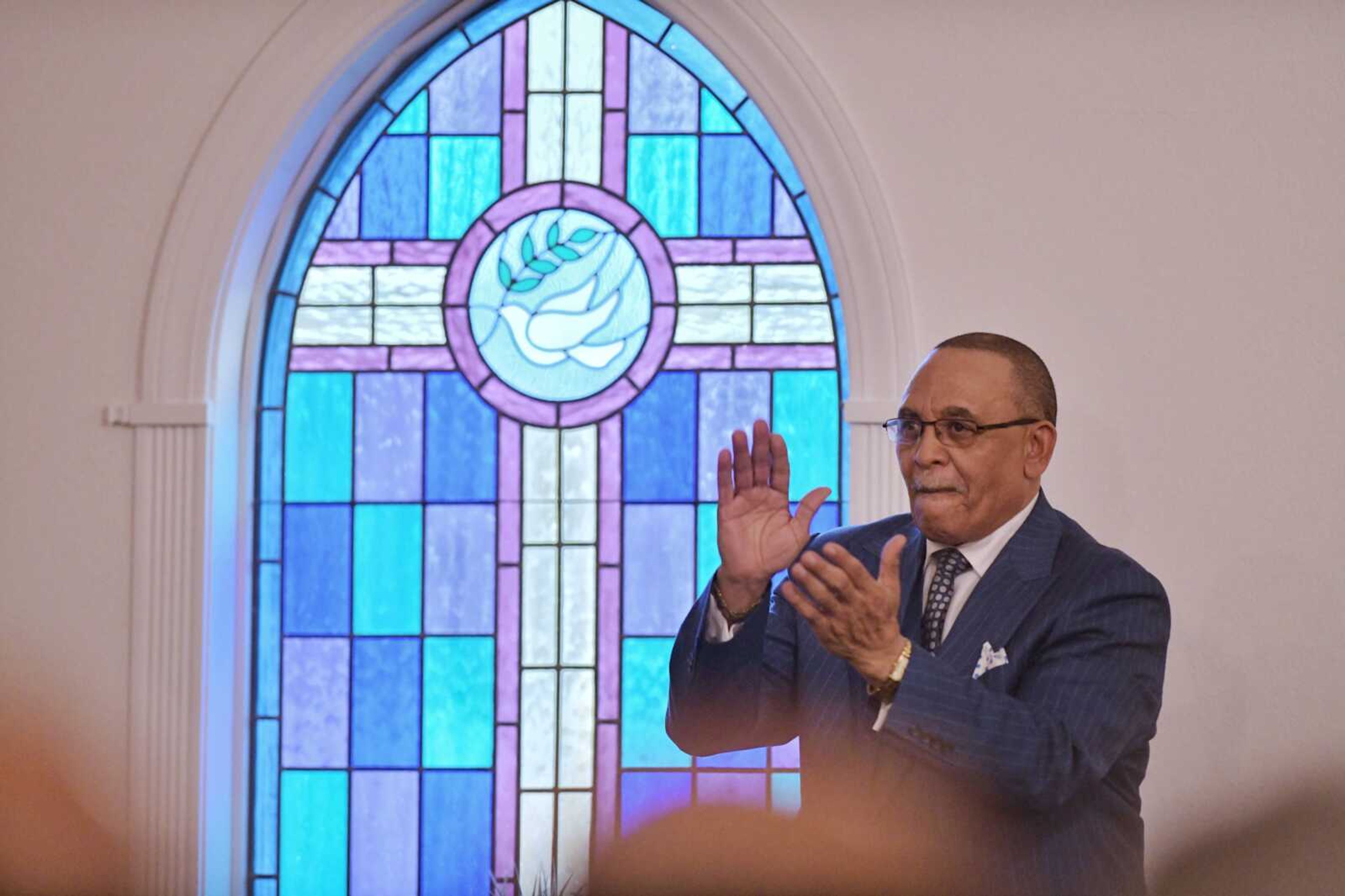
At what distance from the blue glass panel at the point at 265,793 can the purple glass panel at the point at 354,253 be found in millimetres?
1283

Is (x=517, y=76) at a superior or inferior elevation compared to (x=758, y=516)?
superior

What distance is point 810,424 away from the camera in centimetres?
400

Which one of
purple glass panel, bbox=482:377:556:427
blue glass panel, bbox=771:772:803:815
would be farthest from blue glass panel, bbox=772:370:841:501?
blue glass panel, bbox=771:772:803:815

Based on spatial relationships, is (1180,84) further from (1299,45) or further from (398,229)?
(398,229)

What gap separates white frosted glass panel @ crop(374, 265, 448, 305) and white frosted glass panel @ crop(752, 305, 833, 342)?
88cm

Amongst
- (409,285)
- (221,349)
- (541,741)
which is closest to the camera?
(221,349)

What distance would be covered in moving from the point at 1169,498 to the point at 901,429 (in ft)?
5.24

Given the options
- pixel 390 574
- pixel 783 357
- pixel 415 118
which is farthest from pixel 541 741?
pixel 415 118

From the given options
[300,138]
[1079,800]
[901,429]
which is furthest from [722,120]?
[1079,800]

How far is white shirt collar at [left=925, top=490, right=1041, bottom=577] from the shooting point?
89.7 inches

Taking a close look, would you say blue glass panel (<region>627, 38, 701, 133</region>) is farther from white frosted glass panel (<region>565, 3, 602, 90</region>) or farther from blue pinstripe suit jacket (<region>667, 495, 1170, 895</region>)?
blue pinstripe suit jacket (<region>667, 495, 1170, 895</region>)

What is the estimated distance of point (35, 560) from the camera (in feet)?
12.6

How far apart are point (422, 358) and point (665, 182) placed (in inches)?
32.7

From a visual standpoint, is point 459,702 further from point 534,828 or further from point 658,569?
point 658,569
